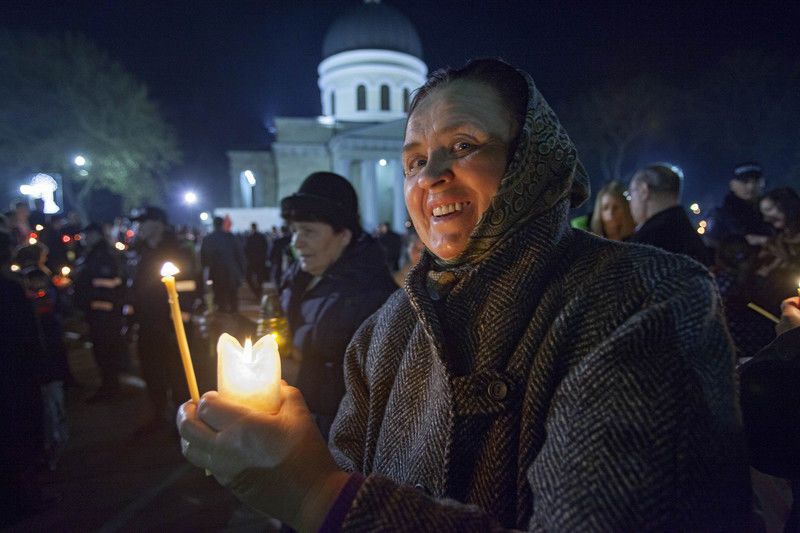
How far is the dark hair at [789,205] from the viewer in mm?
3561

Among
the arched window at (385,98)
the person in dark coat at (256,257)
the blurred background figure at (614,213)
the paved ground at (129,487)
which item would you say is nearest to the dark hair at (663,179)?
the blurred background figure at (614,213)

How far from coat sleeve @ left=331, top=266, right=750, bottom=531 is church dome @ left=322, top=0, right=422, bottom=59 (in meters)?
45.6

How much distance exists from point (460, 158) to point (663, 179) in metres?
3.25

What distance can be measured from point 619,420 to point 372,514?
0.52 metres

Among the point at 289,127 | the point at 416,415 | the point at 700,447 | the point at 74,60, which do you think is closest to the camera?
the point at 700,447

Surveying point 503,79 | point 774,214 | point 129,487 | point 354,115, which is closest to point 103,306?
point 129,487

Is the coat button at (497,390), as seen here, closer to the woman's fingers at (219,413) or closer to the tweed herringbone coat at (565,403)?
the tweed herringbone coat at (565,403)

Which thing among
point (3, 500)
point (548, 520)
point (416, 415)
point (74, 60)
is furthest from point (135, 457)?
point (74, 60)

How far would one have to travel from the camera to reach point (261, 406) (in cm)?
104

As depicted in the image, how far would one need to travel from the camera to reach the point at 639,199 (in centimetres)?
401

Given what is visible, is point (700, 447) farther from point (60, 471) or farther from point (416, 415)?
point (60, 471)

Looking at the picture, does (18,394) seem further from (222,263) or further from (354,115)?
(354,115)

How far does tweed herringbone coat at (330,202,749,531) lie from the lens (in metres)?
0.82

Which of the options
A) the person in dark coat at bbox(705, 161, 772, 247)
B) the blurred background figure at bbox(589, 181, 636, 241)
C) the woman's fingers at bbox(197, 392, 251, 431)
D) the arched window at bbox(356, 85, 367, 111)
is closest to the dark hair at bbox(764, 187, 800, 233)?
the blurred background figure at bbox(589, 181, 636, 241)
